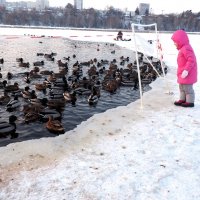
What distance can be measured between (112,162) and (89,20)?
106487 millimetres

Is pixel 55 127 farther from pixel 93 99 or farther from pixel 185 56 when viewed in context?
pixel 185 56

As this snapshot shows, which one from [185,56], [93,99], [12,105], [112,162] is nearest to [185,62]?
[185,56]

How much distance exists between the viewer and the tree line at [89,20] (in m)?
108

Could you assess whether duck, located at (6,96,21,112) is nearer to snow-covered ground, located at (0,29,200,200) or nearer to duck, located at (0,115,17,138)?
duck, located at (0,115,17,138)

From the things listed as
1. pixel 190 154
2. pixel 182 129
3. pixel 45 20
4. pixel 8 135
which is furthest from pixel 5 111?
pixel 45 20

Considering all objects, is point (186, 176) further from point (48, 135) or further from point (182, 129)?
point (48, 135)

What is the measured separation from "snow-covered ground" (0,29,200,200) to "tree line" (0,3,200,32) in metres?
101

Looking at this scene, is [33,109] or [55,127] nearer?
[55,127]

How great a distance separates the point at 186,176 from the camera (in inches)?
238

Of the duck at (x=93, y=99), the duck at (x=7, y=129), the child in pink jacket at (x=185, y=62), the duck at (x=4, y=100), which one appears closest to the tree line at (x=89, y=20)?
the duck at (x=93, y=99)

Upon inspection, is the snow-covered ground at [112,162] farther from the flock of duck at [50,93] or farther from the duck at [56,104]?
the duck at [56,104]

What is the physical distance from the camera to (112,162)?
6559 millimetres

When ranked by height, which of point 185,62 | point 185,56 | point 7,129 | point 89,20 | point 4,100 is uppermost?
point 89,20

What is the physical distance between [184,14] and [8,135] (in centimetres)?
11644
